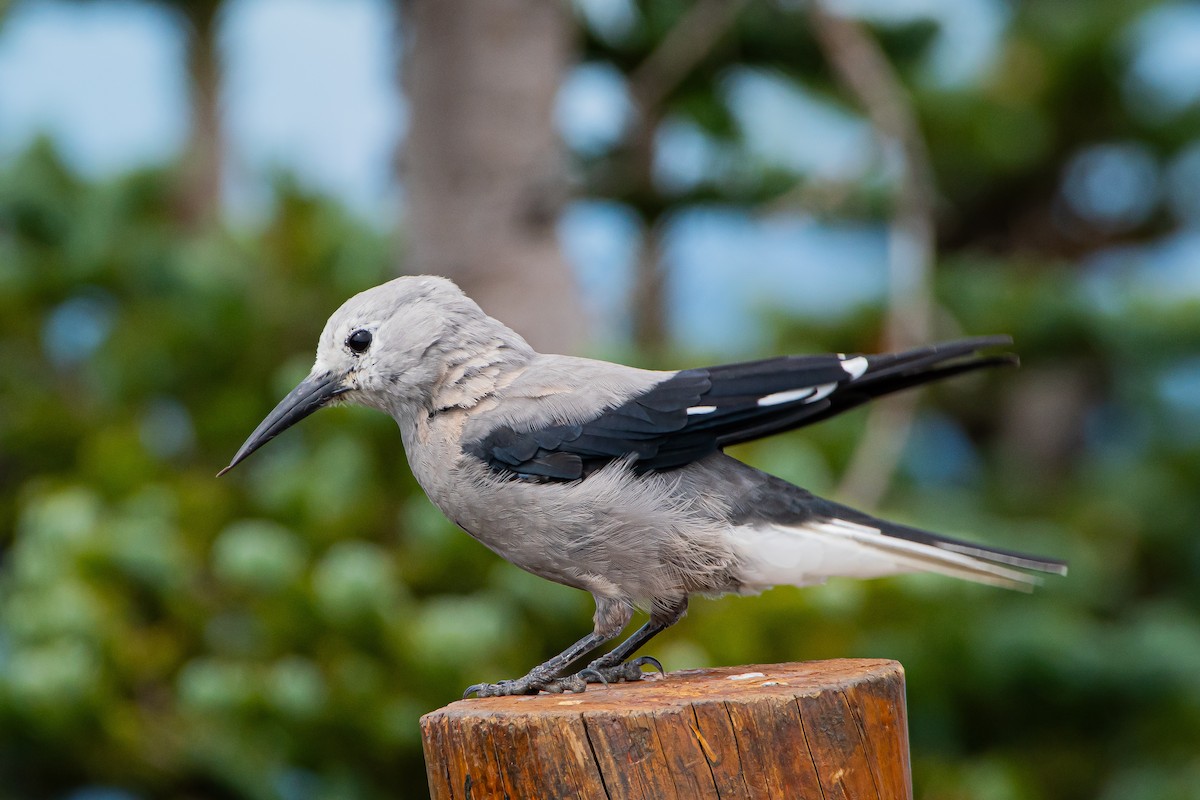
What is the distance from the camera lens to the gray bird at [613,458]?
6.73 ft

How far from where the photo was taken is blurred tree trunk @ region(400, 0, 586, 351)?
15.1 feet

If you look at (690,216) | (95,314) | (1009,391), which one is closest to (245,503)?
(95,314)

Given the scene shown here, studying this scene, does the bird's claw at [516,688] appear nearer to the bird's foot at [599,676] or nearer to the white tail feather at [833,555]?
the bird's foot at [599,676]

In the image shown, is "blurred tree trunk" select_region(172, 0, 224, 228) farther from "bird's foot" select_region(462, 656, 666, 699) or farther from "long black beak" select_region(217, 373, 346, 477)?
"bird's foot" select_region(462, 656, 666, 699)

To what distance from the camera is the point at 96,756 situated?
4.01m

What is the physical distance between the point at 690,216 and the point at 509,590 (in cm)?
224

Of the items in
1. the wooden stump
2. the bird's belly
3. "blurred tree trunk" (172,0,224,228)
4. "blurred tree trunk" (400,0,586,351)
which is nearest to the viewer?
the wooden stump

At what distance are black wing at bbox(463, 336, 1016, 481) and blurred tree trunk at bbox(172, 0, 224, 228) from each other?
6071 mm

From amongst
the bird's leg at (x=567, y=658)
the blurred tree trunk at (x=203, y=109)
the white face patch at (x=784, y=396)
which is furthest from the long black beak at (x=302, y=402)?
the blurred tree trunk at (x=203, y=109)

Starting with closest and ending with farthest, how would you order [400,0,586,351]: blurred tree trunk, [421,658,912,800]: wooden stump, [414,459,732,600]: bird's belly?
[421,658,912,800]: wooden stump < [414,459,732,600]: bird's belly < [400,0,586,351]: blurred tree trunk

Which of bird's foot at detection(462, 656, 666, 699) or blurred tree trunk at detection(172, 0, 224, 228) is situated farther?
blurred tree trunk at detection(172, 0, 224, 228)

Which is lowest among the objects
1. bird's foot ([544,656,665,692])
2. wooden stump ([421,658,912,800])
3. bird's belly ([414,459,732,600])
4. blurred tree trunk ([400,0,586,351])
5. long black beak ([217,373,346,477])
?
wooden stump ([421,658,912,800])

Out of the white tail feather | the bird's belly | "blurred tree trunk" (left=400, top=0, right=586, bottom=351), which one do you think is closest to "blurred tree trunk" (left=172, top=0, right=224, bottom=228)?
"blurred tree trunk" (left=400, top=0, right=586, bottom=351)

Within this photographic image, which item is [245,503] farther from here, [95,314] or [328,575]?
[95,314]
